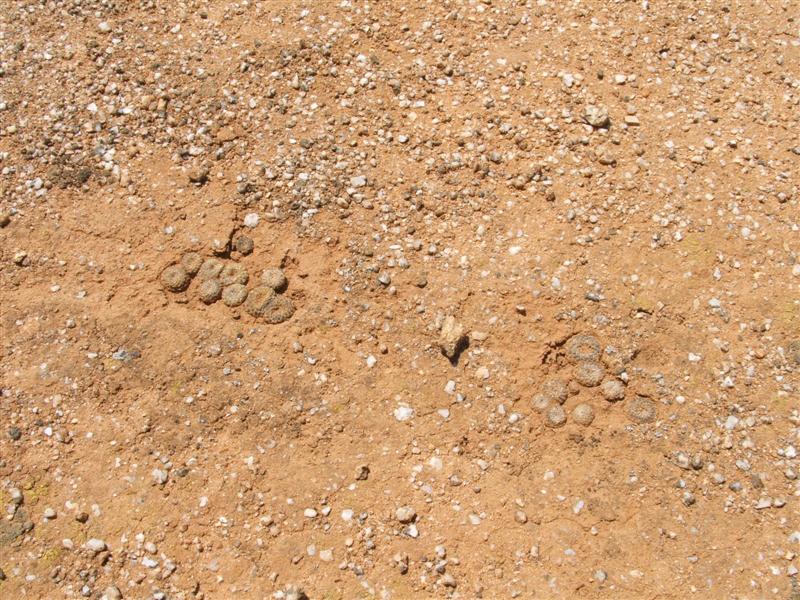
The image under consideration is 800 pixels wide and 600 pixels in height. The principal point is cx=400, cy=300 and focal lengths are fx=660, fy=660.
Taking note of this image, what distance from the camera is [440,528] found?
354 cm

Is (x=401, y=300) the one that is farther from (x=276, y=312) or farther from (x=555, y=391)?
(x=555, y=391)

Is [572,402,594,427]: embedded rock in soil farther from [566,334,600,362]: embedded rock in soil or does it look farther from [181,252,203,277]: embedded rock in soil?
[181,252,203,277]: embedded rock in soil

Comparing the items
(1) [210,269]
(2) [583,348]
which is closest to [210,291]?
(1) [210,269]

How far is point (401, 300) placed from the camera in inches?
156

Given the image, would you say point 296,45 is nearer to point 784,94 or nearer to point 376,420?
point 376,420

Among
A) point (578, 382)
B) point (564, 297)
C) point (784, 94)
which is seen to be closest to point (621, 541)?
point (578, 382)

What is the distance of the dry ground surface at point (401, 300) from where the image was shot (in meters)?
3.53

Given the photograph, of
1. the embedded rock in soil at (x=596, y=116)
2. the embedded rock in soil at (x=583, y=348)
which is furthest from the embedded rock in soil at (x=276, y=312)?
the embedded rock in soil at (x=596, y=116)

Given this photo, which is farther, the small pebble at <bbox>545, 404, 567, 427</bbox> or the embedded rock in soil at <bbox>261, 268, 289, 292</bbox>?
the embedded rock in soil at <bbox>261, 268, 289, 292</bbox>

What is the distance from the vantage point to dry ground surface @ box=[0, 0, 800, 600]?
11.6ft

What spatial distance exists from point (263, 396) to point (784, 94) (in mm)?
3848

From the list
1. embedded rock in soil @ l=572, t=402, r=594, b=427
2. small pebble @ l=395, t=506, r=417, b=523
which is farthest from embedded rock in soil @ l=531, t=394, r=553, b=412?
small pebble @ l=395, t=506, r=417, b=523

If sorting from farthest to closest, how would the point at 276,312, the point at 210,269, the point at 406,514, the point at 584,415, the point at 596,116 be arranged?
the point at 596,116 → the point at 210,269 → the point at 276,312 → the point at 584,415 → the point at 406,514

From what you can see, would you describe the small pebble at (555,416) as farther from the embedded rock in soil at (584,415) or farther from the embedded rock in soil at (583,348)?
the embedded rock in soil at (583,348)
